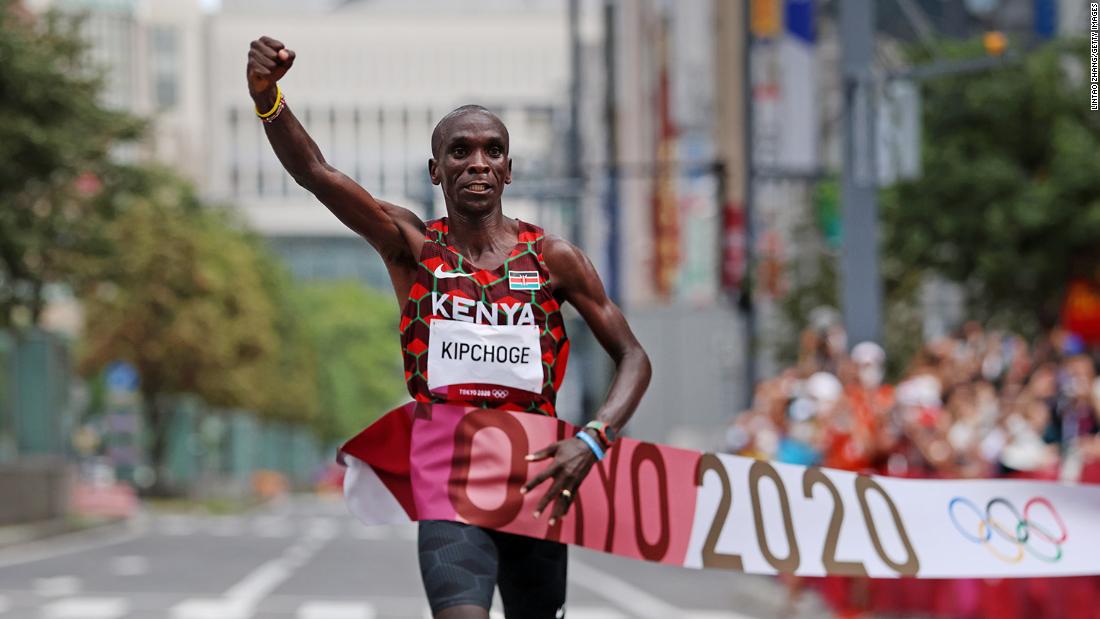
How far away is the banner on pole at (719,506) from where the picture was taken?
6.13 metres

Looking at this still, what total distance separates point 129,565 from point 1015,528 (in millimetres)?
19561

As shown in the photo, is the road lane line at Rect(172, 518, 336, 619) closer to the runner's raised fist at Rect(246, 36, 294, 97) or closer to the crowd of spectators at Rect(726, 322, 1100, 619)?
the crowd of spectators at Rect(726, 322, 1100, 619)

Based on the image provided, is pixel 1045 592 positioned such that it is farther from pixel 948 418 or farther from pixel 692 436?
pixel 692 436

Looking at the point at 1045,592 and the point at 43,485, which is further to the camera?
the point at 43,485

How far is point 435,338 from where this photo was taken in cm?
606

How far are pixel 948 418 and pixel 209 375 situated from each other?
53.0 meters

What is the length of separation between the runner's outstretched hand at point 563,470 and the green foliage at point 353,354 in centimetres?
11885

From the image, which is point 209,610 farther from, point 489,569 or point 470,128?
point 470,128

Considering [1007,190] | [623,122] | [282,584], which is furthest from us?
[623,122]

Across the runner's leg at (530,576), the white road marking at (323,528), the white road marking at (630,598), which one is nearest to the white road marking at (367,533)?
the white road marking at (323,528)

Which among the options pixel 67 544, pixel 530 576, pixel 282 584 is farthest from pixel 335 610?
pixel 67 544

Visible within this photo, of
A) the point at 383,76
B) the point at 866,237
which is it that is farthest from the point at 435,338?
the point at 383,76

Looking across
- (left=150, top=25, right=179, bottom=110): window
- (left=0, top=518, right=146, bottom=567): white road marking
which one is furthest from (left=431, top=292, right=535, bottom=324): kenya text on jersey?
(left=150, top=25, right=179, bottom=110): window

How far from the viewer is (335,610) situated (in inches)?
699
